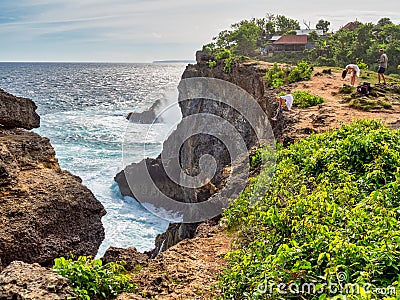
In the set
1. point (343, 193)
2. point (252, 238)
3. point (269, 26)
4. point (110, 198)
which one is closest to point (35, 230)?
point (252, 238)

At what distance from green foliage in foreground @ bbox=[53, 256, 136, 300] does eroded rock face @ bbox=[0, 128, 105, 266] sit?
67.6 inches

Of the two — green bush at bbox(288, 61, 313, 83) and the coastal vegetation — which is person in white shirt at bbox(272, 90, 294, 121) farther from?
the coastal vegetation

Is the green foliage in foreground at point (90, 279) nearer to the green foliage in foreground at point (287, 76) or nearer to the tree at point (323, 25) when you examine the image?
the green foliage in foreground at point (287, 76)

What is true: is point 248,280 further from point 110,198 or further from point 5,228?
point 110,198

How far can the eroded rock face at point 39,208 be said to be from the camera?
643 centimetres

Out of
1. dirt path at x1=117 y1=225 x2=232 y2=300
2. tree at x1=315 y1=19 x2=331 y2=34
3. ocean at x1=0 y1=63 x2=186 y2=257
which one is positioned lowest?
ocean at x1=0 y1=63 x2=186 y2=257

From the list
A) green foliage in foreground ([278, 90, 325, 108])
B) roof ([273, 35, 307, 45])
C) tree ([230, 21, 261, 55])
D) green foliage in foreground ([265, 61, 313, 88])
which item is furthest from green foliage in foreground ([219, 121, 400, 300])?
roof ([273, 35, 307, 45])

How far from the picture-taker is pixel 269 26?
69.2m

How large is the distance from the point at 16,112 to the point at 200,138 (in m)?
21.5

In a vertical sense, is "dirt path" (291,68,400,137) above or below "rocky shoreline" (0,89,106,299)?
above

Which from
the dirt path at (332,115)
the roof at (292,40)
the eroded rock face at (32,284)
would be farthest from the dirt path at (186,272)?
the roof at (292,40)

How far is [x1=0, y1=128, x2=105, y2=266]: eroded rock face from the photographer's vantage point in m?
6.43

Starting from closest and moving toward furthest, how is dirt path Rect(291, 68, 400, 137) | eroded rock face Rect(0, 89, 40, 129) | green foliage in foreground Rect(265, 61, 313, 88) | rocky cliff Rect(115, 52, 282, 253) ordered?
eroded rock face Rect(0, 89, 40, 129) → dirt path Rect(291, 68, 400, 137) → green foliage in foreground Rect(265, 61, 313, 88) → rocky cliff Rect(115, 52, 282, 253)

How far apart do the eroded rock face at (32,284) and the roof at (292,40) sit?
5669cm
